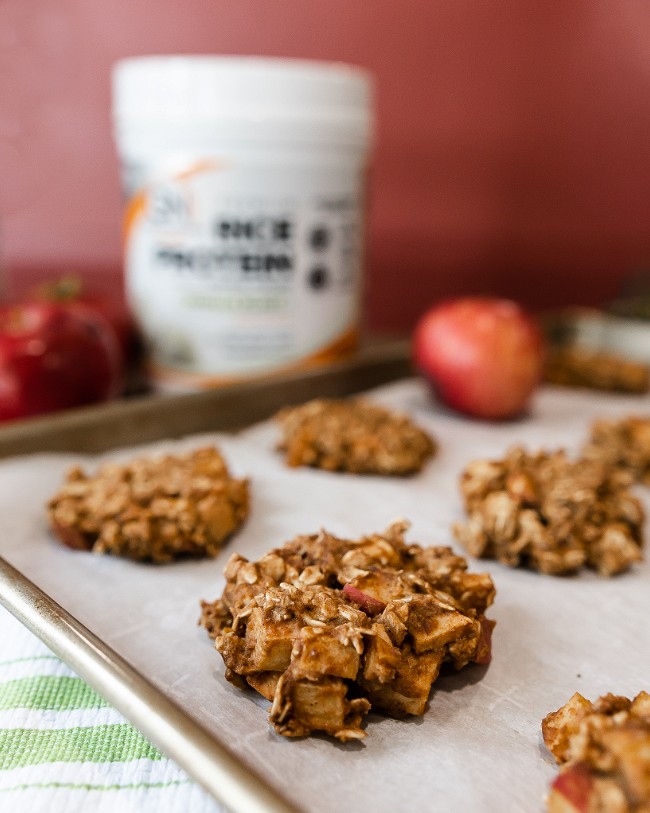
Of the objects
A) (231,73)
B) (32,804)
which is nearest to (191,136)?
(231,73)

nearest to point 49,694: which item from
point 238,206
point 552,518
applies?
point 552,518

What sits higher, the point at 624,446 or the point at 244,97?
the point at 244,97

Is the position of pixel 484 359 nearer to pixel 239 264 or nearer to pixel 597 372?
pixel 597 372

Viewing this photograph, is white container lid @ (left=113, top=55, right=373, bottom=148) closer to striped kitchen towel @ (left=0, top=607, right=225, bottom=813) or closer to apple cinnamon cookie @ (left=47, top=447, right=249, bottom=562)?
apple cinnamon cookie @ (left=47, top=447, right=249, bottom=562)

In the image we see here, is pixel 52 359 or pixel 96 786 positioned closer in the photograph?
pixel 96 786

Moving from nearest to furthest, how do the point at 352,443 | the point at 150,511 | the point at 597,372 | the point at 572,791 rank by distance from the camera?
1. the point at 572,791
2. the point at 150,511
3. the point at 352,443
4. the point at 597,372

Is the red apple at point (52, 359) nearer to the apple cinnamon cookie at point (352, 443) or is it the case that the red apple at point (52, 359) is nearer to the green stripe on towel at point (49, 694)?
the apple cinnamon cookie at point (352, 443)

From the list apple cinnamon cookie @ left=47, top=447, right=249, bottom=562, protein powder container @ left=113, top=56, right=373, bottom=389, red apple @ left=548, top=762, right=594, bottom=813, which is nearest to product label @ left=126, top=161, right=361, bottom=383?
protein powder container @ left=113, top=56, right=373, bottom=389
